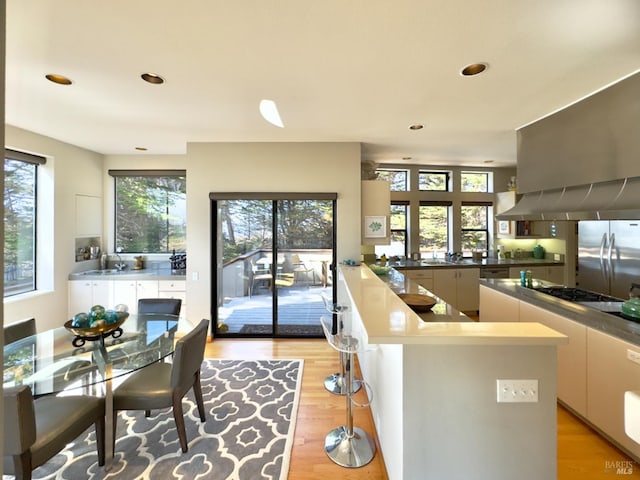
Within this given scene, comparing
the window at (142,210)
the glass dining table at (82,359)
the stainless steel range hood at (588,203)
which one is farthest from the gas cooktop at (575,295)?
the window at (142,210)

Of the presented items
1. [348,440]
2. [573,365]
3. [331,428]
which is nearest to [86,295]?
[331,428]

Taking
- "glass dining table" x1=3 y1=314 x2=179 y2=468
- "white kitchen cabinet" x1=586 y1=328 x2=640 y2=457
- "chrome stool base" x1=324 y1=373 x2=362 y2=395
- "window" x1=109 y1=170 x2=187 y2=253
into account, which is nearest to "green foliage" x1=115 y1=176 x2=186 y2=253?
"window" x1=109 y1=170 x2=187 y2=253

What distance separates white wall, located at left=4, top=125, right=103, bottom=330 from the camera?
378cm

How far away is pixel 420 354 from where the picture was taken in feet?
4.52

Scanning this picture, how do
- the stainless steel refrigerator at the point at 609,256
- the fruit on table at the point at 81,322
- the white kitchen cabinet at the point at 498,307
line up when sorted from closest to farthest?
the fruit on table at the point at 81,322 → the white kitchen cabinet at the point at 498,307 → the stainless steel refrigerator at the point at 609,256

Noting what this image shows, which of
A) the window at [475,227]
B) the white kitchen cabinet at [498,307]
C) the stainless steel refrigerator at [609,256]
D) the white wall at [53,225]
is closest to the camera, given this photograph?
the white kitchen cabinet at [498,307]

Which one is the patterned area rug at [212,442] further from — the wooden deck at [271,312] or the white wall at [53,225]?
the white wall at [53,225]

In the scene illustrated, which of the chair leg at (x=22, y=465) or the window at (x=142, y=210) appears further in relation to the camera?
the window at (x=142, y=210)

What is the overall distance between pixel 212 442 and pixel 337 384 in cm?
119

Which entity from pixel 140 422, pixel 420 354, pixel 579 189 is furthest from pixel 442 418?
pixel 579 189

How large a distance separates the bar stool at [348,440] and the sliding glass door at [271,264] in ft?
6.55

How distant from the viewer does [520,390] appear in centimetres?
134

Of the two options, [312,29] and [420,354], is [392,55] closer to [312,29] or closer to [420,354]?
[312,29]

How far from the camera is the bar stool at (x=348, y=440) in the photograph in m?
1.96
